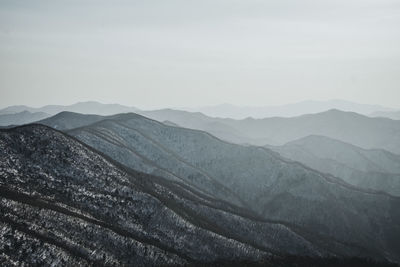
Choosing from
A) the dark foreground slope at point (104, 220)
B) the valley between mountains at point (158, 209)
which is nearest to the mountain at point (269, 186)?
the valley between mountains at point (158, 209)

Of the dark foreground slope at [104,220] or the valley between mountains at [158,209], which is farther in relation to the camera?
the valley between mountains at [158,209]

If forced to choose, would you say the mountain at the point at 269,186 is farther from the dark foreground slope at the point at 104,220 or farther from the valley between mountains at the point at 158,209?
the dark foreground slope at the point at 104,220

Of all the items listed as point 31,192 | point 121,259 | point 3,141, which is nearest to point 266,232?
point 121,259

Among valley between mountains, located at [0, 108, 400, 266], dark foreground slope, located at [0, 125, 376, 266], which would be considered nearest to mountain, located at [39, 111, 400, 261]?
valley between mountains, located at [0, 108, 400, 266]

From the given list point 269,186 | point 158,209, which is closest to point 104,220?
point 158,209

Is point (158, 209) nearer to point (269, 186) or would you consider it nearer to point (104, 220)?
point (104, 220)

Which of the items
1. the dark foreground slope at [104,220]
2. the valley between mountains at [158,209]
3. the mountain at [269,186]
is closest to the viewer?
the dark foreground slope at [104,220]

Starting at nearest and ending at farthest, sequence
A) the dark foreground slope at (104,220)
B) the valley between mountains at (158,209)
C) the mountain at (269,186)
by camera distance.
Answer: the dark foreground slope at (104,220) < the valley between mountains at (158,209) < the mountain at (269,186)
